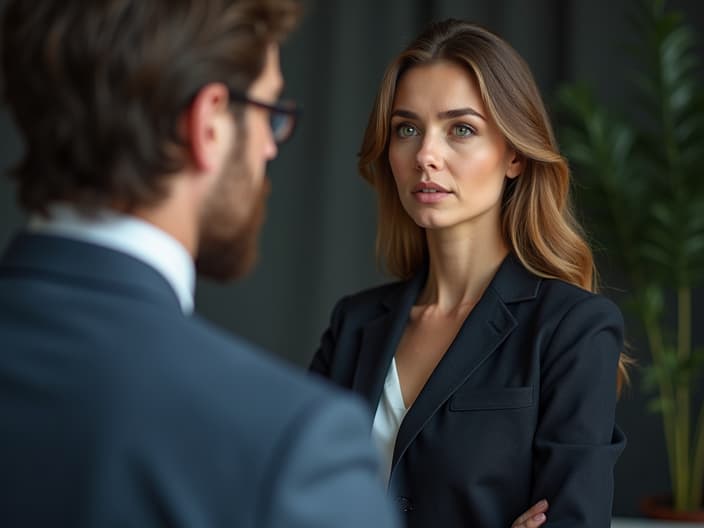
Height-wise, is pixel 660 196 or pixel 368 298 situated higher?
pixel 660 196

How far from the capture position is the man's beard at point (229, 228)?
104cm

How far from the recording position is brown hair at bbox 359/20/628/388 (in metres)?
2.18

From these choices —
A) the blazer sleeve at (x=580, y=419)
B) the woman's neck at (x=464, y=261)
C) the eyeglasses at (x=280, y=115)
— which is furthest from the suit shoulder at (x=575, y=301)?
the eyeglasses at (x=280, y=115)

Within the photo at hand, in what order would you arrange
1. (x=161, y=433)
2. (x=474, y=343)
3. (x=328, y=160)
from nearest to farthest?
(x=161, y=433)
(x=474, y=343)
(x=328, y=160)

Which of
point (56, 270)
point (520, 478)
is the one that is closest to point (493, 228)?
point (520, 478)

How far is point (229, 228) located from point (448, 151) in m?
1.18

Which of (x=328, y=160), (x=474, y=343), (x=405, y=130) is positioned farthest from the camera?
(x=328, y=160)

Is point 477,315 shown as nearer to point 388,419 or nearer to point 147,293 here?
point 388,419

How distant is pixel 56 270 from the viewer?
3.17ft

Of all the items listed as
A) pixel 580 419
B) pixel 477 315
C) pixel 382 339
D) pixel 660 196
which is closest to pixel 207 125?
pixel 580 419

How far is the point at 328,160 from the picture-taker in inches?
201

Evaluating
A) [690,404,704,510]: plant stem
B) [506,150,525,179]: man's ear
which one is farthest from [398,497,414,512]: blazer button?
[690,404,704,510]: plant stem

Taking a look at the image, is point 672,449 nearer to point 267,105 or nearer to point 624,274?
point 624,274

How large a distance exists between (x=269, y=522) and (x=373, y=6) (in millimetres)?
4470
